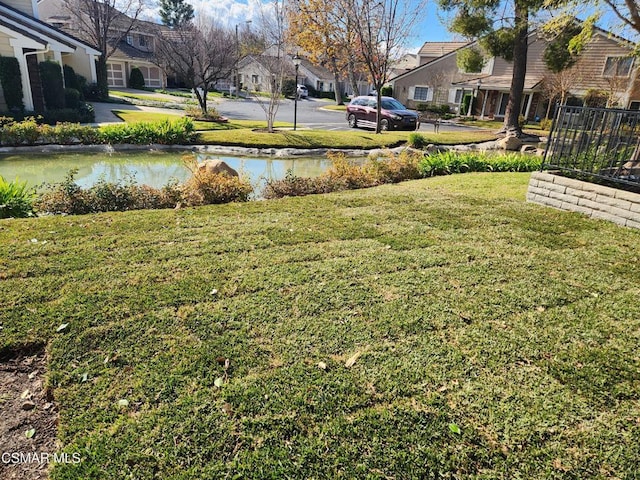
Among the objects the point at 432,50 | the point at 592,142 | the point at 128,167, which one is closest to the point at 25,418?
the point at 592,142

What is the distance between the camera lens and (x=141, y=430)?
6.82 ft

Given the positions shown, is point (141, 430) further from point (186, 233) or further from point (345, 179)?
point (345, 179)

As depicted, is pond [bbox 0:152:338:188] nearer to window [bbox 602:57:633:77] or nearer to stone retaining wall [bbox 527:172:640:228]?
stone retaining wall [bbox 527:172:640:228]

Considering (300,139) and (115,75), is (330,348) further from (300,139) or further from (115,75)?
(115,75)

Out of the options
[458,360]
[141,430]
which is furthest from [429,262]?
[141,430]

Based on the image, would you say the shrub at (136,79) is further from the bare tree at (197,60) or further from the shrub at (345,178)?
the shrub at (345,178)

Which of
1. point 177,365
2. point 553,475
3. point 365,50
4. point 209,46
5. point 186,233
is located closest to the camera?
point 553,475

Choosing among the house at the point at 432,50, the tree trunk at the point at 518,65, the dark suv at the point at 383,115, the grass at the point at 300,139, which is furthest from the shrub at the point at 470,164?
the house at the point at 432,50

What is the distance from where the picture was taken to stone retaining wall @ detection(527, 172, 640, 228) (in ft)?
17.3

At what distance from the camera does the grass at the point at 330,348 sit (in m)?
2.00

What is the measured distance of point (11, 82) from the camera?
1477cm

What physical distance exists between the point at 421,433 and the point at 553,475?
616mm

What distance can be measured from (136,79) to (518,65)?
105ft

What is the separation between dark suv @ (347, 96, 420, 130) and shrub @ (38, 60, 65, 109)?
43.3ft
